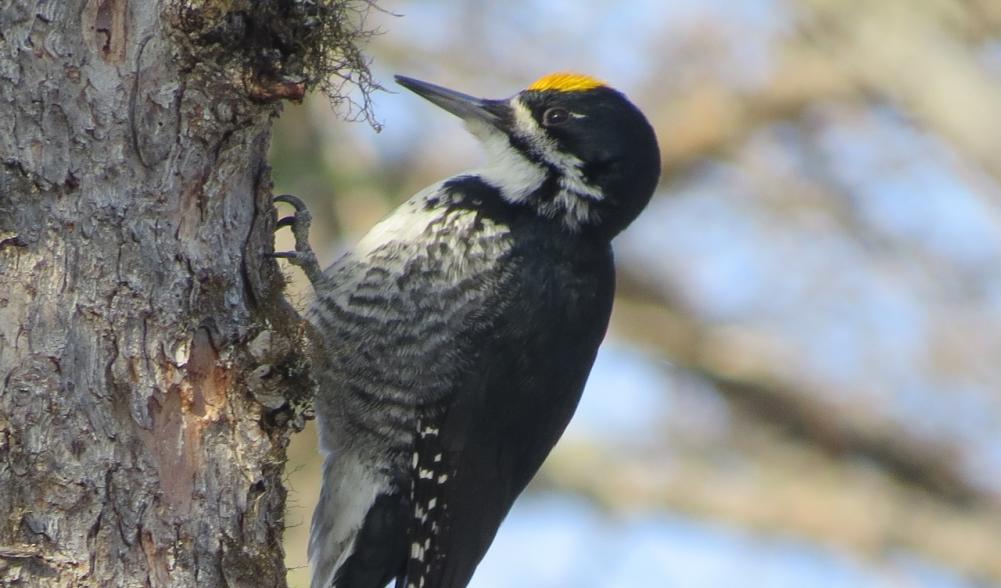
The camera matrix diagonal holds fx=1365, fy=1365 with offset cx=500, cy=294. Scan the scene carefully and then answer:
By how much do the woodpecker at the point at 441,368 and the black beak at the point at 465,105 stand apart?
9 cm

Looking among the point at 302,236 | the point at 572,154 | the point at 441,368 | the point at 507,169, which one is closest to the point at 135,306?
the point at 302,236

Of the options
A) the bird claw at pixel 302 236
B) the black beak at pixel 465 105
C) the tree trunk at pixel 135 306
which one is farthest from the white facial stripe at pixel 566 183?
the tree trunk at pixel 135 306

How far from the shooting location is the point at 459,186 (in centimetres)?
434

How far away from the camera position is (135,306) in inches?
118

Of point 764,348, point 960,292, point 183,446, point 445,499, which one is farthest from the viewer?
point 960,292

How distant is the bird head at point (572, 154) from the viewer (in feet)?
14.3

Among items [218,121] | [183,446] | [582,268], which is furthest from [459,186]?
[183,446]

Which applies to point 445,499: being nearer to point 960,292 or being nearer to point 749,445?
point 749,445

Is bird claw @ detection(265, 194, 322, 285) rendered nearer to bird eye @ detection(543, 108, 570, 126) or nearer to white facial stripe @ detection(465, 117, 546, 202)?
white facial stripe @ detection(465, 117, 546, 202)

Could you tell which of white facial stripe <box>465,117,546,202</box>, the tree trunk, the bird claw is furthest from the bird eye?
the tree trunk

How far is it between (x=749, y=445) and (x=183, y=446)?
6366 mm

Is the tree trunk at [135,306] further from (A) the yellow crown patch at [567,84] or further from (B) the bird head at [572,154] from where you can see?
(A) the yellow crown patch at [567,84]

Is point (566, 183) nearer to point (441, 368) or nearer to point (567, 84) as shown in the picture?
point (567, 84)

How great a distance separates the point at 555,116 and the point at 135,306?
74.2 inches
